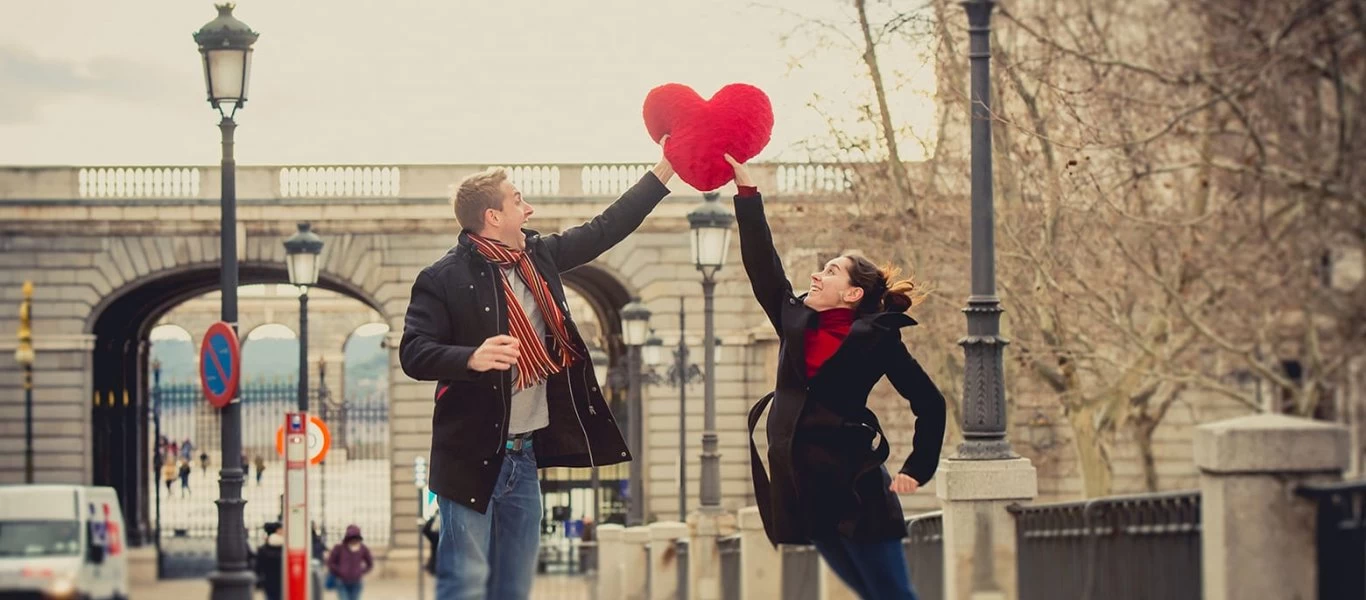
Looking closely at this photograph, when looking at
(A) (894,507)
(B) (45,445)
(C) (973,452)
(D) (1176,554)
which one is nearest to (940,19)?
(C) (973,452)

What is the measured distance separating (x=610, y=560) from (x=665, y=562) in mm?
2399

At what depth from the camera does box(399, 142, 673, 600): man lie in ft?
22.6

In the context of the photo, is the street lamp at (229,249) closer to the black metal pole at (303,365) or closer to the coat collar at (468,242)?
the black metal pole at (303,365)

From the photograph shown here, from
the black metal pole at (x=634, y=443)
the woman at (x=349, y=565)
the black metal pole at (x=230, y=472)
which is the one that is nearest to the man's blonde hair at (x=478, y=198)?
the black metal pole at (x=230, y=472)

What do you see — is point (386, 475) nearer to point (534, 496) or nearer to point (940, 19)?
point (940, 19)

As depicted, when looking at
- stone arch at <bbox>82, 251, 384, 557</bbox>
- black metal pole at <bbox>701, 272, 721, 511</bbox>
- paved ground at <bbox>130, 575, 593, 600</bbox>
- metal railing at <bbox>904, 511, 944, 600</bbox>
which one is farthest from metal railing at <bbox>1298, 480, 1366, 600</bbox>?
stone arch at <bbox>82, 251, 384, 557</bbox>

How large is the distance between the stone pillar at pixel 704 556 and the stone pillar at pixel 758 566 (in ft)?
11.0

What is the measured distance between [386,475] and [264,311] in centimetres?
719

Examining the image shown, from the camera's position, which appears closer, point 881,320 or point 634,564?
point 881,320

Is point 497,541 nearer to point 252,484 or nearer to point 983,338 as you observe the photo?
point 983,338

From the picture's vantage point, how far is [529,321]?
7.12m

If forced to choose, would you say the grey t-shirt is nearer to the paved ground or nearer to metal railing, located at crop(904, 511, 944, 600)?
metal railing, located at crop(904, 511, 944, 600)

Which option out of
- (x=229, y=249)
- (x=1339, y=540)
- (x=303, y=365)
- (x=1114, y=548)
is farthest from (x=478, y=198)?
(x=303, y=365)

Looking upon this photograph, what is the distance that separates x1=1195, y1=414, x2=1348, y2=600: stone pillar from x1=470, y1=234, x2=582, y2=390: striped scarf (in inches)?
104
